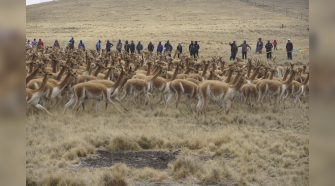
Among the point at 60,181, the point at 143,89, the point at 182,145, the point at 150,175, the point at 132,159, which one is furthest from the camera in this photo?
the point at 143,89

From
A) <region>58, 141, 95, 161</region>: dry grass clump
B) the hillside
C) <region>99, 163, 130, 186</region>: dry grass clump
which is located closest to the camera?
<region>99, 163, 130, 186</region>: dry grass clump

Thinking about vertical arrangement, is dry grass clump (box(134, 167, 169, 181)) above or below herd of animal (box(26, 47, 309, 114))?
below

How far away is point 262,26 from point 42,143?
62839 millimetres

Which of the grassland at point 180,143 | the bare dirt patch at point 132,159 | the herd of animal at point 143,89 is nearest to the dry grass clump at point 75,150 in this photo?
the grassland at point 180,143

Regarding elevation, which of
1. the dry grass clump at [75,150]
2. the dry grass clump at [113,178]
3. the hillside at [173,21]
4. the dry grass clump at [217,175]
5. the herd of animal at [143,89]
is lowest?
the dry grass clump at [217,175]

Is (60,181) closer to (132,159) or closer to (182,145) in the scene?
(132,159)

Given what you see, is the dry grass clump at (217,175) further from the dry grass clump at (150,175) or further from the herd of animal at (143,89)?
the herd of animal at (143,89)

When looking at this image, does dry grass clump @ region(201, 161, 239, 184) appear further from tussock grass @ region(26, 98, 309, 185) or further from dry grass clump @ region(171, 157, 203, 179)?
dry grass clump @ region(171, 157, 203, 179)

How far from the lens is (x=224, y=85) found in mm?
14594

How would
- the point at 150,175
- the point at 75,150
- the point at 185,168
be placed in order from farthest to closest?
the point at 75,150 < the point at 185,168 < the point at 150,175

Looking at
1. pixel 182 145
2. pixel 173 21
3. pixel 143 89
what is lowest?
pixel 182 145

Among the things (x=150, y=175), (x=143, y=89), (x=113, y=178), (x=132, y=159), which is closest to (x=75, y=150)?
(x=132, y=159)

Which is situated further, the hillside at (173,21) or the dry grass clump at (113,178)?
the hillside at (173,21)

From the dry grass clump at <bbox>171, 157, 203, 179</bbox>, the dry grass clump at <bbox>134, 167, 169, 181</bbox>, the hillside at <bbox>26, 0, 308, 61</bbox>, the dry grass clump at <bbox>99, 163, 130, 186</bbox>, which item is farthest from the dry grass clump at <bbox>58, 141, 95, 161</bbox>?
the hillside at <bbox>26, 0, 308, 61</bbox>
